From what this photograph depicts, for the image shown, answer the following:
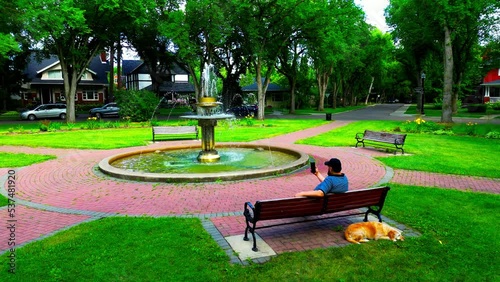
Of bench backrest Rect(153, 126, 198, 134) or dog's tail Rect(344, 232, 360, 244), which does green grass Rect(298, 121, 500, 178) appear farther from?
dog's tail Rect(344, 232, 360, 244)

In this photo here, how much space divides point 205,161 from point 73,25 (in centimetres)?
1776

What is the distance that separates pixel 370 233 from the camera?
5.45m

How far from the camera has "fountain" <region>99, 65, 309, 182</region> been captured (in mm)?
9140

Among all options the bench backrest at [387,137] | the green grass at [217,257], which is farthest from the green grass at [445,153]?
the green grass at [217,257]

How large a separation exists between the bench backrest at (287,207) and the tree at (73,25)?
21.8m

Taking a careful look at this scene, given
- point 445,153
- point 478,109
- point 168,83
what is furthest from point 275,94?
point 445,153

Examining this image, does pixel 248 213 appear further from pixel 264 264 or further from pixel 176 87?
pixel 176 87

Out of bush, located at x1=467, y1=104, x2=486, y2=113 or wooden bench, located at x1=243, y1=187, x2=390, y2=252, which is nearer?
wooden bench, located at x1=243, y1=187, x2=390, y2=252

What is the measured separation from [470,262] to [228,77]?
41.3m

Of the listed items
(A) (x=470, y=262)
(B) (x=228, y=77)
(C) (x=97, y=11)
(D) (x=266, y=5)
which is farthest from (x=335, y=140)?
(B) (x=228, y=77)

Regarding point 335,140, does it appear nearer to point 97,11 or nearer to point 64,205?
point 64,205

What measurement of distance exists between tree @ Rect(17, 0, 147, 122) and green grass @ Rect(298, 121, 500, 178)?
16.8m

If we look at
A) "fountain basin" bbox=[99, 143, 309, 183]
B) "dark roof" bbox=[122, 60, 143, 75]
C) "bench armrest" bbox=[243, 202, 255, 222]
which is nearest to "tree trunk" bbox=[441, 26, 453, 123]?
"fountain basin" bbox=[99, 143, 309, 183]

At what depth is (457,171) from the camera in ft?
34.0
